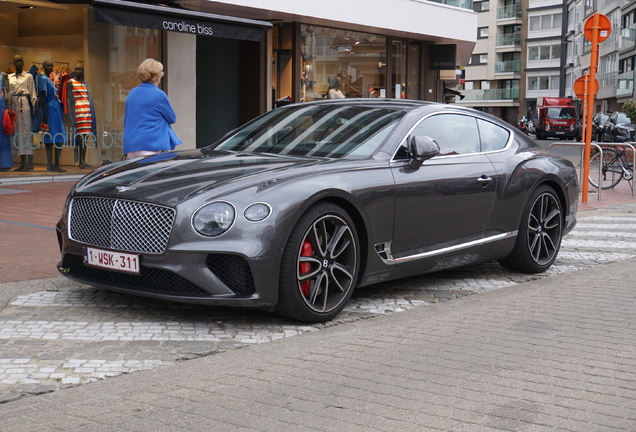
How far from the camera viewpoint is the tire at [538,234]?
6.98 metres

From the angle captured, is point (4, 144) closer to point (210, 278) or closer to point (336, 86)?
point (336, 86)

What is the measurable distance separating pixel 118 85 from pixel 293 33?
538 centimetres

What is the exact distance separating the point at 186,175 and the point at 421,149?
65.0 inches

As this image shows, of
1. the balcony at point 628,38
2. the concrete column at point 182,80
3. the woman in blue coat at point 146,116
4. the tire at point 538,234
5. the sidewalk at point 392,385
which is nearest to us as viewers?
the sidewalk at point 392,385

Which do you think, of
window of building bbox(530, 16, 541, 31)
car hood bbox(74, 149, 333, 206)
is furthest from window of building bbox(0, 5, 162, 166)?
window of building bbox(530, 16, 541, 31)

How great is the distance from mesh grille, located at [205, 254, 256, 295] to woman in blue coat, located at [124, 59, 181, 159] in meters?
3.37

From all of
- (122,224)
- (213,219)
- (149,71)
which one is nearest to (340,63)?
(149,71)

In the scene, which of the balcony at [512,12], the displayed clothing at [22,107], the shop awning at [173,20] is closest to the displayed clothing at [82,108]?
the displayed clothing at [22,107]

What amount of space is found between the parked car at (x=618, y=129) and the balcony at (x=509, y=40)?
5892 cm

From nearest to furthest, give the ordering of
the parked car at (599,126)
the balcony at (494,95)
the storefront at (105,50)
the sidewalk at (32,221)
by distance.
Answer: the sidewalk at (32,221) → the storefront at (105,50) → the parked car at (599,126) → the balcony at (494,95)

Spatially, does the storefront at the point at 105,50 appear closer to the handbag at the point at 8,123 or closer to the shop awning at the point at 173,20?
the shop awning at the point at 173,20

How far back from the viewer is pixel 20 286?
600 cm

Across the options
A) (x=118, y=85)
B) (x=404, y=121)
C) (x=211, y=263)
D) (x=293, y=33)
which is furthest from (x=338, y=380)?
(x=293, y=33)

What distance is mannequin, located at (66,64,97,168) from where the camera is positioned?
1547 cm
